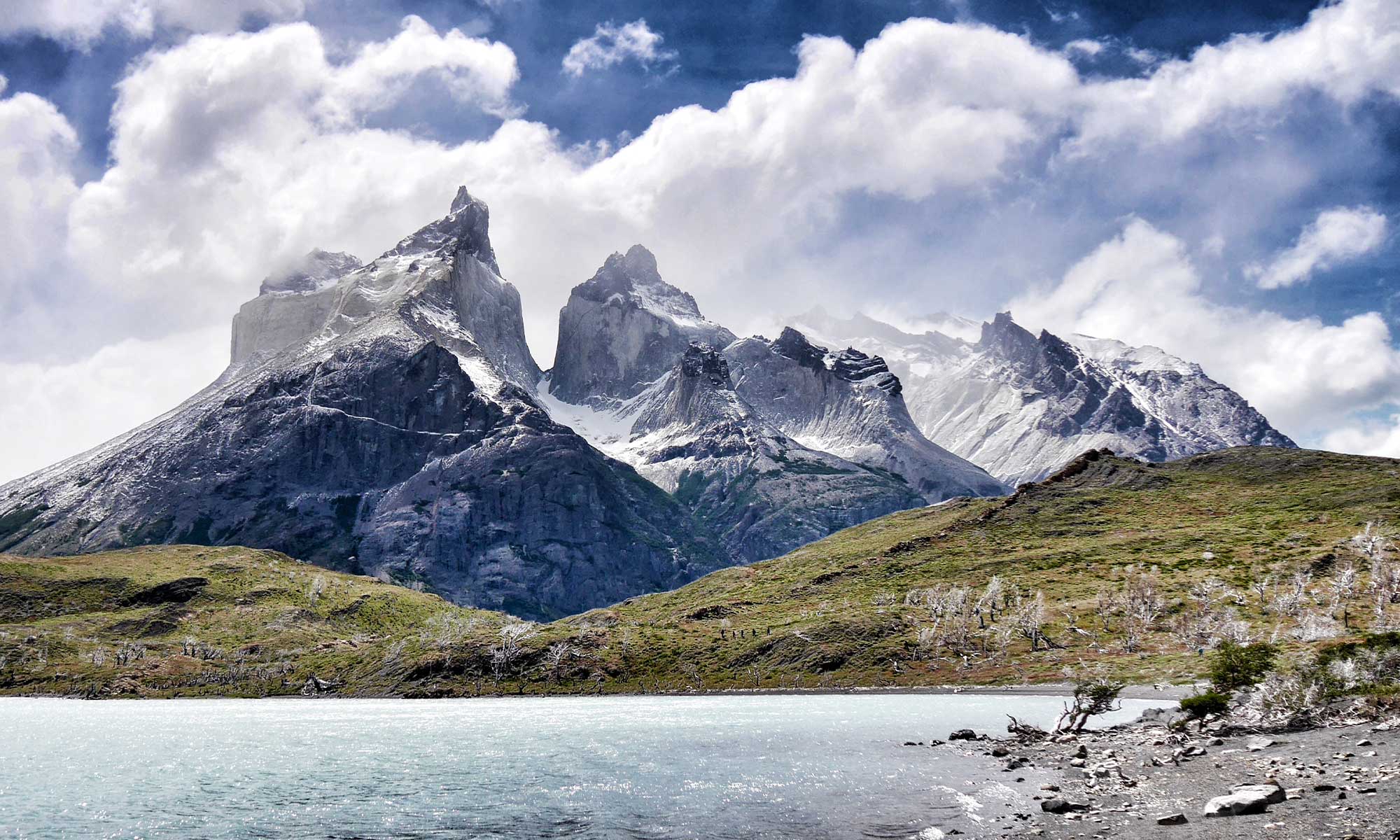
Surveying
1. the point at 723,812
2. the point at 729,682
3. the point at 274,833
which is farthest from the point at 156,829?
the point at 729,682

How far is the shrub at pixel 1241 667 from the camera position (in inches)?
3307

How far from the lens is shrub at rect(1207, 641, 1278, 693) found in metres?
84.0

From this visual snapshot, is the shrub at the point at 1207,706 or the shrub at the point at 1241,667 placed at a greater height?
the shrub at the point at 1241,667

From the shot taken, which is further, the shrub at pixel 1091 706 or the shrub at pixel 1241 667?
the shrub at pixel 1091 706

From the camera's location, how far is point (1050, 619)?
18238 centimetres

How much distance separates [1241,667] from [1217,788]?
43.1 meters

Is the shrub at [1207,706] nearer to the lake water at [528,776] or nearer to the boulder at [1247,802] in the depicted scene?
the lake water at [528,776]

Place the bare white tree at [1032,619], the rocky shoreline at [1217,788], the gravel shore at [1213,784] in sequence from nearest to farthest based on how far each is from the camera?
the gravel shore at [1213,784]
the rocky shoreline at [1217,788]
the bare white tree at [1032,619]

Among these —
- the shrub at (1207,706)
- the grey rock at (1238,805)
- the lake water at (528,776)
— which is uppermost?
the grey rock at (1238,805)

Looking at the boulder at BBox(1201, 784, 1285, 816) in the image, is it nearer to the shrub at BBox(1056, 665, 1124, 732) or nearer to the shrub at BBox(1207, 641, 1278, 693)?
the shrub at BBox(1056, 665, 1124, 732)

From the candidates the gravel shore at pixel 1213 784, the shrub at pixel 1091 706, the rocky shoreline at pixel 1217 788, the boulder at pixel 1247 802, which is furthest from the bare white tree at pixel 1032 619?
the boulder at pixel 1247 802

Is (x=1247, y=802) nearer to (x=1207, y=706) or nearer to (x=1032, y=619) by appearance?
(x=1207, y=706)

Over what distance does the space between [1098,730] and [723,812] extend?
4698cm

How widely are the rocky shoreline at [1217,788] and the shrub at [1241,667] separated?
53.4 ft
